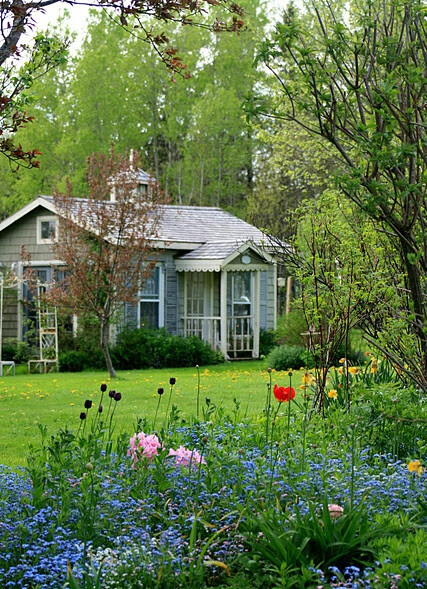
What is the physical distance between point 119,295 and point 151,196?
8.01 ft

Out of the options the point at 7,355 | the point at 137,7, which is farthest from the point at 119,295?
the point at 137,7

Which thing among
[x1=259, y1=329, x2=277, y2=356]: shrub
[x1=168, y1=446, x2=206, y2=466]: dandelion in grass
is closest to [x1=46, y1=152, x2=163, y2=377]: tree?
[x1=259, y1=329, x2=277, y2=356]: shrub

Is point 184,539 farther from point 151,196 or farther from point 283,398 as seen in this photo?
point 151,196

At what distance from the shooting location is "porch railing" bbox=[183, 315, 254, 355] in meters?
20.4

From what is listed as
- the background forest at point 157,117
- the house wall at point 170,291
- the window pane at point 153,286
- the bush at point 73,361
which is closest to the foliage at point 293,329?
the house wall at point 170,291

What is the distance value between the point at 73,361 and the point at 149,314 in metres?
2.96

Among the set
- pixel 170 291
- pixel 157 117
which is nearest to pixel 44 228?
pixel 170 291

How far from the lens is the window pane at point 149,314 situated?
2042 centimetres

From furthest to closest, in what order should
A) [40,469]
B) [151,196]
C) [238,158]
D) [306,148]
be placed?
[238,158]
[306,148]
[151,196]
[40,469]

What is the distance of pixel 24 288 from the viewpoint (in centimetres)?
2103

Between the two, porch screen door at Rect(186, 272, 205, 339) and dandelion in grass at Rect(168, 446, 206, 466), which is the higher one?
porch screen door at Rect(186, 272, 205, 339)

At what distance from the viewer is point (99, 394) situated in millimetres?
12367

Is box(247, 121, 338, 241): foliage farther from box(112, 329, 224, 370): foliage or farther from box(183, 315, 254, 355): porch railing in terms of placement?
box(112, 329, 224, 370): foliage

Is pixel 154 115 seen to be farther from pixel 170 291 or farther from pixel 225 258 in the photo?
pixel 225 258
